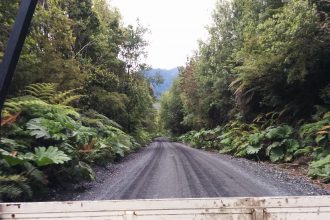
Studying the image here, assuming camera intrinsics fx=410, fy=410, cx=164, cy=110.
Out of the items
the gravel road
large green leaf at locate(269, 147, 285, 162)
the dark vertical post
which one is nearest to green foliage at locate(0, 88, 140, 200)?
the gravel road

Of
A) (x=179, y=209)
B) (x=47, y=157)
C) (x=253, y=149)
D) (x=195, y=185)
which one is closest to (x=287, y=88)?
(x=253, y=149)

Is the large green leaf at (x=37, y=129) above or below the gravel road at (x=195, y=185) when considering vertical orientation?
above

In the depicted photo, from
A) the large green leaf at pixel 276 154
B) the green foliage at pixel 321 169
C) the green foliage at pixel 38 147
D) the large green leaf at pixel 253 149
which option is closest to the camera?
the green foliage at pixel 38 147

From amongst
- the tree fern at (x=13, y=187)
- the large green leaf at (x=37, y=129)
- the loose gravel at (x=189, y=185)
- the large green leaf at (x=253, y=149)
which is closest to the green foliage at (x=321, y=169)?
the loose gravel at (x=189, y=185)

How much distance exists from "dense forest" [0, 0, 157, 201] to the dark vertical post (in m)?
0.28

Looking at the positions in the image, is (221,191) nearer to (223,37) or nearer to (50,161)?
(50,161)

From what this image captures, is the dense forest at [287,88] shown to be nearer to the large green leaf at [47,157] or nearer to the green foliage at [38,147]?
the green foliage at [38,147]

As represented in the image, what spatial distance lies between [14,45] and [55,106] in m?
6.69

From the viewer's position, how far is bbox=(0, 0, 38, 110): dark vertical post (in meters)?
2.48

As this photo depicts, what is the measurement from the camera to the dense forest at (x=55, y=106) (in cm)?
685

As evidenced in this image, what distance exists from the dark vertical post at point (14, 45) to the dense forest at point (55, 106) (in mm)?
281

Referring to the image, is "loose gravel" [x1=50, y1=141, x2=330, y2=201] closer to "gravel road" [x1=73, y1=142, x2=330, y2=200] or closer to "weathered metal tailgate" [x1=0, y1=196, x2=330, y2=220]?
"gravel road" [x1=73, y1=142, x2=330, y2=200]

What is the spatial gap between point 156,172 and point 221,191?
12.0ft

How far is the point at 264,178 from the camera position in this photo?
10.3 metres
